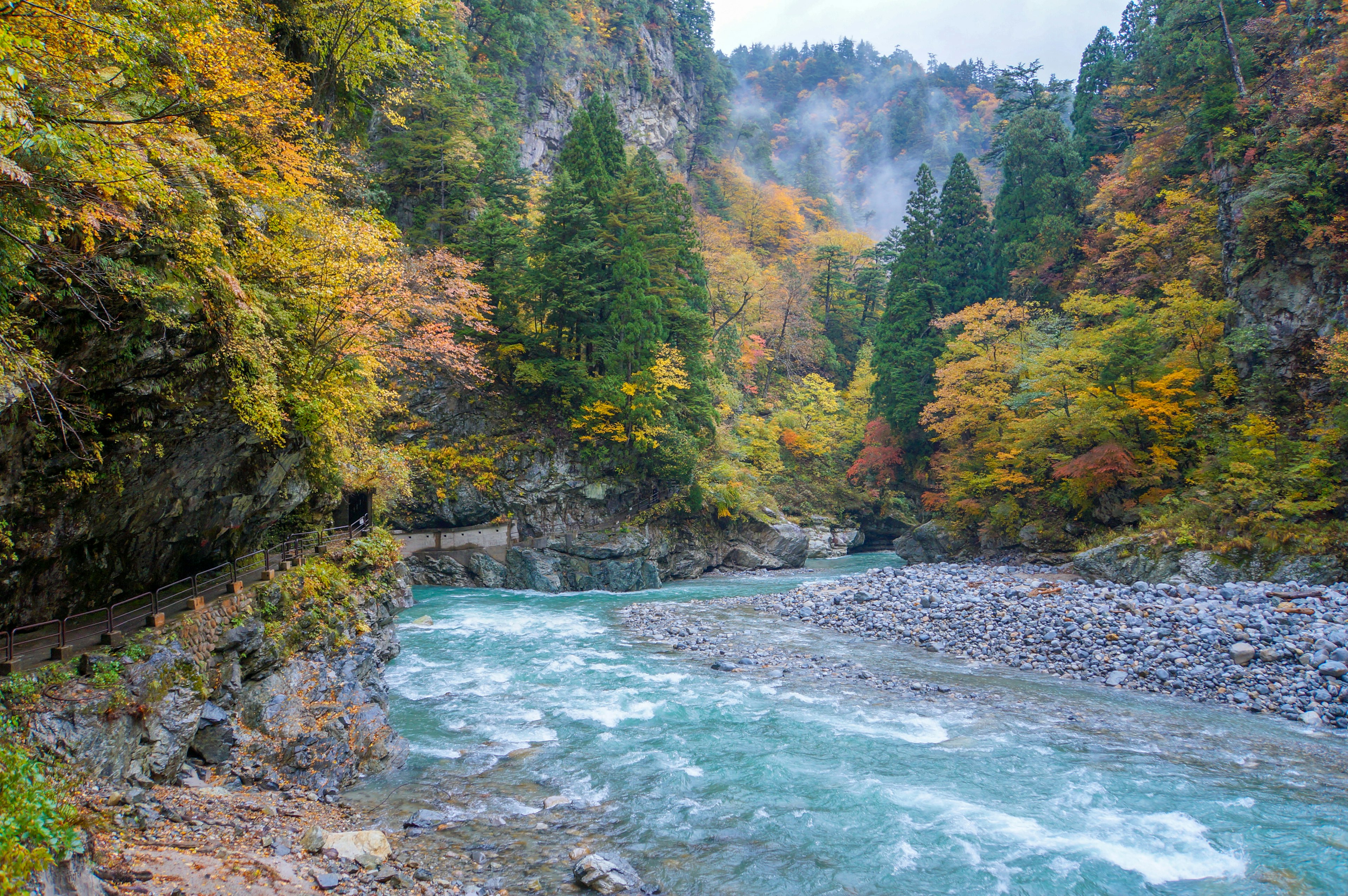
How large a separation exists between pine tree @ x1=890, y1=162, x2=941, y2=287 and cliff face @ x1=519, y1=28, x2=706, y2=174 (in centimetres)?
1808

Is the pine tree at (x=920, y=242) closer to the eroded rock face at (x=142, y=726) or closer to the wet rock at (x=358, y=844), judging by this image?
the wet rock at (x=358, y=844)

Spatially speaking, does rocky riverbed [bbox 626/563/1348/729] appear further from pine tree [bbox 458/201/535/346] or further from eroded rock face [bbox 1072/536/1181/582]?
pine tree [bbox 458/201/535/346]

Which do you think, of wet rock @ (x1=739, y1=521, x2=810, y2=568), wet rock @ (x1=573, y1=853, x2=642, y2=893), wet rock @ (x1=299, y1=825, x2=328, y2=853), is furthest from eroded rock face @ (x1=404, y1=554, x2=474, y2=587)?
wet rock @ (x1=573, y1=853, x2=642, y2=893)

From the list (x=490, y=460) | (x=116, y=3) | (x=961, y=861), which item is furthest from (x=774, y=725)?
(x=490, y=460)

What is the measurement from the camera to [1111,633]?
1404 cm

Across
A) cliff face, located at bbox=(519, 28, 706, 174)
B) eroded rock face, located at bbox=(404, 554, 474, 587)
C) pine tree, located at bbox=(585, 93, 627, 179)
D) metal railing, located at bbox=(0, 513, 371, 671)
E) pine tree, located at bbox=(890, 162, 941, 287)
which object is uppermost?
cliff face, located at bbox=(519, 28, 706, 174)

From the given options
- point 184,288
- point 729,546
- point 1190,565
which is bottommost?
point 729,546

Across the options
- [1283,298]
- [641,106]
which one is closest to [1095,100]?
[1283,298]

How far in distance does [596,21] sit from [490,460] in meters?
45.6

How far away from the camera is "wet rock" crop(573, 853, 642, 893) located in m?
6.31

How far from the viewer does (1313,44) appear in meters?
20.0

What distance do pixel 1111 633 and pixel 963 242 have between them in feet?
88.5

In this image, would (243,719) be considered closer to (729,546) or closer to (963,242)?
(729,546)

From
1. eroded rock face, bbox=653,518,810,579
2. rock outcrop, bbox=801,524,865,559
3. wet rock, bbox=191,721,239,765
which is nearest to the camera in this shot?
wet rock, bbox=191,721,239,765
